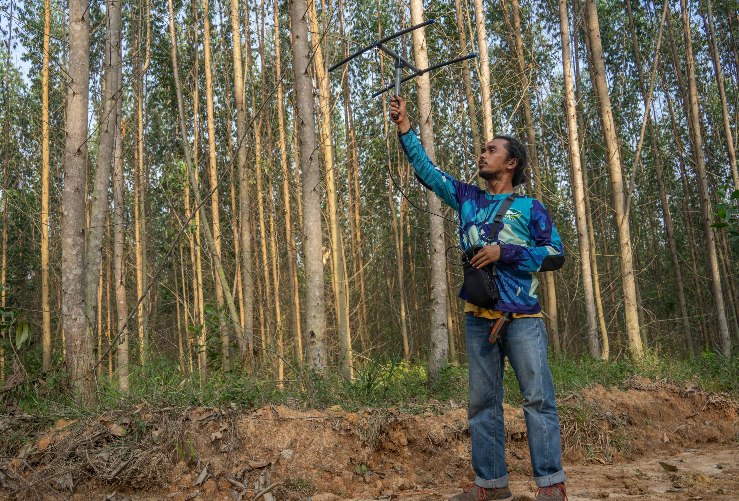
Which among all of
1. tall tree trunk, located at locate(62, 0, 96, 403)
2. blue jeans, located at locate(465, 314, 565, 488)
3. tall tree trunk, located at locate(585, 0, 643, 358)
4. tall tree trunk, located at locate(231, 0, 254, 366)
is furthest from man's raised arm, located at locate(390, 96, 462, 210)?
tall tree trunk, located at locate(231, 0, 254, 366)

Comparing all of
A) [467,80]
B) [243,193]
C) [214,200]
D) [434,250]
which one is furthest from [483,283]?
[214,200]

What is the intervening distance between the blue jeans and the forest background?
124 cm

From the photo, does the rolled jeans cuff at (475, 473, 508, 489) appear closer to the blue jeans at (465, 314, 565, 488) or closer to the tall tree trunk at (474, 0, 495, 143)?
the blue jeans at (465, 314, 565, 488)

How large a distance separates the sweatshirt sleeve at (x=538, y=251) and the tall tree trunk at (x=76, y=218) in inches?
143

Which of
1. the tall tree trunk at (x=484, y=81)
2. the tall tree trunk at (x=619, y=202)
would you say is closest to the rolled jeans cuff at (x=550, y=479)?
the tall tree trunk at (x=619, y=202)

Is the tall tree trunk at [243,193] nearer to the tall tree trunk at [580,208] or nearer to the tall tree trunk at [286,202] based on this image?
the tall tree trunk at [286,202]

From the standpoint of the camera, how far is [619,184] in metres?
9.93

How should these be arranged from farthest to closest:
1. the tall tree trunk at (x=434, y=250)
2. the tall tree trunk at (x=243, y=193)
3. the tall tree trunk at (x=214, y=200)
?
the tall tree trunk at (x=243, y=193)
the tall tree trunk at (x=214, y=200)
the tall tree trunk at (x=434, y=250)

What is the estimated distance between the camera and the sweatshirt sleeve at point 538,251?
10.0 feet

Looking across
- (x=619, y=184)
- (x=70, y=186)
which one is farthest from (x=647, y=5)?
(x=70, y=186)

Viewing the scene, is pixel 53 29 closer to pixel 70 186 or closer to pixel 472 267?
pixel 70 186

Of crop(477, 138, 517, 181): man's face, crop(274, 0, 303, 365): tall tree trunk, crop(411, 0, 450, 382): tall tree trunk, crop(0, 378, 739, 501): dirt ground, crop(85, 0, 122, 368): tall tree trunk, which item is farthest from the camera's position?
crop(274, 0, 303, 365): tall tree trunk

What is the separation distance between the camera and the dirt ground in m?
3.61

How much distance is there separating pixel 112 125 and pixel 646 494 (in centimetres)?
742
